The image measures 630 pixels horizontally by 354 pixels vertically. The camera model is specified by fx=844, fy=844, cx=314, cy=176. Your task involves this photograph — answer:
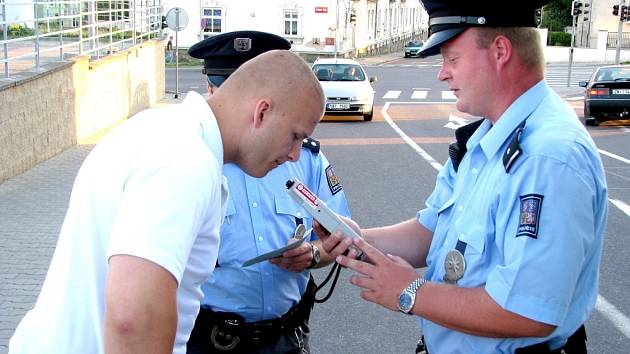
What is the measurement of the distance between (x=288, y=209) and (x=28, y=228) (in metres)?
6.77

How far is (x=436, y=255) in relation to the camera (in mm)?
2746

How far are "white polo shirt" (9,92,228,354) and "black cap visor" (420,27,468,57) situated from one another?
89 cm

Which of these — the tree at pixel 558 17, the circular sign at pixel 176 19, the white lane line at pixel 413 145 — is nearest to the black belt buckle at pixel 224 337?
the white lane line at pixel 413 145

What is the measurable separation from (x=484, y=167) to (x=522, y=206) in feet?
1.19

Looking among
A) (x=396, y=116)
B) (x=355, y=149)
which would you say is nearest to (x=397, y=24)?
(x=396, y=116)

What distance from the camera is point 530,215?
2.26 meters

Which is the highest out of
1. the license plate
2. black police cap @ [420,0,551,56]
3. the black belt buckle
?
black police cap @ [420,0,551,56]

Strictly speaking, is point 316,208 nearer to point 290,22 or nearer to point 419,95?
point 419,95

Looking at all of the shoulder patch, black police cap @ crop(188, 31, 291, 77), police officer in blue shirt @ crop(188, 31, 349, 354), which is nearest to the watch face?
police officer in blue shirt @ crop(188, 31, 349, 354)

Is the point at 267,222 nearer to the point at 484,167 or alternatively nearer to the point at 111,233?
the point at 484,167

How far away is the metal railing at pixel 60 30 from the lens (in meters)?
14.3

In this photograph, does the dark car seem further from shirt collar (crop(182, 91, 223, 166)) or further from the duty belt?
shirt collar (crop(182, 91, 223, 166))

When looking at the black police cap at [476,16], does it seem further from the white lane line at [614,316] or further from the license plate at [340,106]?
the license plate at [340,106]

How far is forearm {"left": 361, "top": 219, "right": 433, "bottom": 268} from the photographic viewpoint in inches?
126
